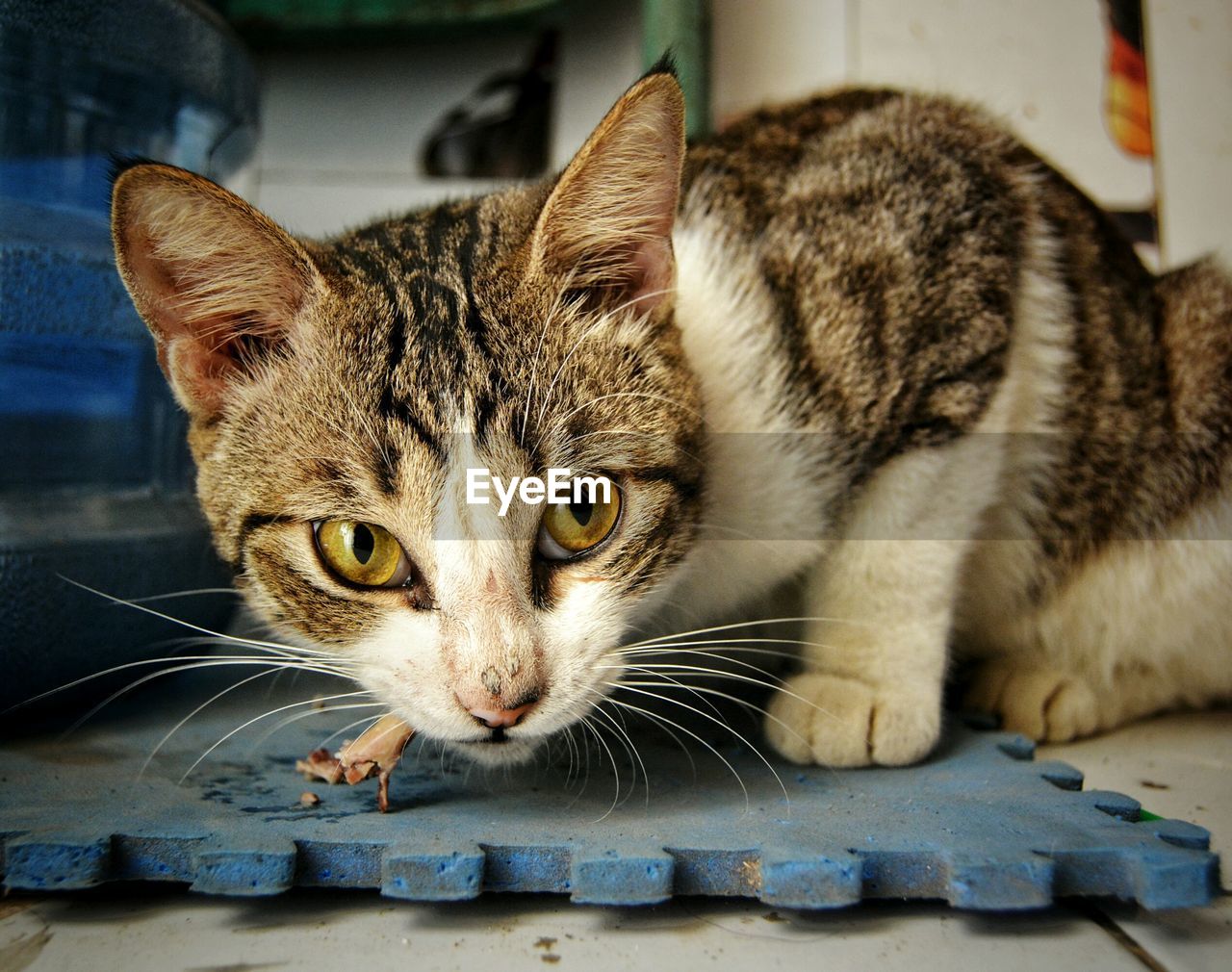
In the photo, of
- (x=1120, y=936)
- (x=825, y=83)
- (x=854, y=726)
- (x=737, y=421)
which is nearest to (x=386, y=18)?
(x=825, y=83)

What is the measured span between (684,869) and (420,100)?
6.65ft

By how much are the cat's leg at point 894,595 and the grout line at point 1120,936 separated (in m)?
0.29

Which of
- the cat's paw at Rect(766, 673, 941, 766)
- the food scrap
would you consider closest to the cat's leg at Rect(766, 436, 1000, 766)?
the cat's paw at Rect(766, 673, 941, 766)

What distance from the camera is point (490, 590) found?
79 centimetres

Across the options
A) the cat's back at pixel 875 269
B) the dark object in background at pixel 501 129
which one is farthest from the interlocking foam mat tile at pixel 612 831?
the dark object in background at pixel 501 129

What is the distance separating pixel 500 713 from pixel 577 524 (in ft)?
0.66

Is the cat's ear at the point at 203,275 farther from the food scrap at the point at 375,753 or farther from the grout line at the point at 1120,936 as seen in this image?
the grout line at the point at 1120,936

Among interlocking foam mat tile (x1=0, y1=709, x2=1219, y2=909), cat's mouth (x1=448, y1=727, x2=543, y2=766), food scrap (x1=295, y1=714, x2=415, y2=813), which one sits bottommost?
interlocking foam mat tile (x1=0, y1=709, x2=1219, y2=909)

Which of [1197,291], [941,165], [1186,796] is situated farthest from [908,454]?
[1197,291]

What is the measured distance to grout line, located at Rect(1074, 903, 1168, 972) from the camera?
0.70m

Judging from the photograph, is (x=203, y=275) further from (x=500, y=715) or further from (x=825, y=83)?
(x=825, y=83)

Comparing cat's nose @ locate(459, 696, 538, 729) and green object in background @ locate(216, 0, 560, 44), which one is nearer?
cat's nose @ locate(459, 696, 538, 729)

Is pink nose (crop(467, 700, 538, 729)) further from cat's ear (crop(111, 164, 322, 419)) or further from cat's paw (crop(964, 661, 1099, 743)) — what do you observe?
cat's paw (crop(964, 661, 1099, 743))

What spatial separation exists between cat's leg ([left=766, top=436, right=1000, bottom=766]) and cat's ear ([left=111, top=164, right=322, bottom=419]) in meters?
0.69
